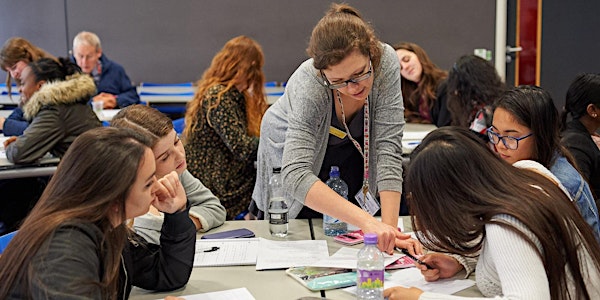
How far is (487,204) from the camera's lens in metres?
1.69

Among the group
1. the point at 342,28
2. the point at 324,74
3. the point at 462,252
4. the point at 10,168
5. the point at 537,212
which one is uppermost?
the point at 342,28

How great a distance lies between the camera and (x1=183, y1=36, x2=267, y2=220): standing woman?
4.09 m

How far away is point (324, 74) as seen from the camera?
2393 mm

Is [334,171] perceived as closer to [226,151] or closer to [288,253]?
[288,253]

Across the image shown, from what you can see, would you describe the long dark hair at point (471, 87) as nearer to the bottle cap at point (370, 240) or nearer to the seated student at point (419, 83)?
the seated student at point (419, 83)

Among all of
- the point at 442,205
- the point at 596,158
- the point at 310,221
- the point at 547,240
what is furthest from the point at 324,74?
the point at 596,158

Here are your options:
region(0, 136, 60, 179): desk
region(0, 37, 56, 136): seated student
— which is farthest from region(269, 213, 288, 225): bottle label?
region(0, 37, 56, 136): seated student

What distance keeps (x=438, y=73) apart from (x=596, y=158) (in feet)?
7.74

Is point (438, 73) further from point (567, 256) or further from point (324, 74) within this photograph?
point (567, 256)

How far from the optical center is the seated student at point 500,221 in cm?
163

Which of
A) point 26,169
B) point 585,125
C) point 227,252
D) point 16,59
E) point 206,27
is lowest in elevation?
point 26,169

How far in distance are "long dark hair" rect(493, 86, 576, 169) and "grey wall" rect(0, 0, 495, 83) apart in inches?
201

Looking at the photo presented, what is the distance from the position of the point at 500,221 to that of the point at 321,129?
1.03m

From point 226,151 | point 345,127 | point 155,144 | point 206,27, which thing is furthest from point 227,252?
point 206,27
